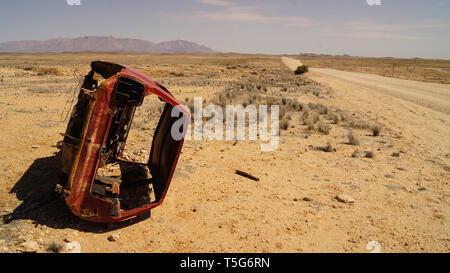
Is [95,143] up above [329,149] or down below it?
above

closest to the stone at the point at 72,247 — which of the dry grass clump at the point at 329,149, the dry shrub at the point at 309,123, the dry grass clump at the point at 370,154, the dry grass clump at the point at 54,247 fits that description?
the dry grass clump at the point at 54,247

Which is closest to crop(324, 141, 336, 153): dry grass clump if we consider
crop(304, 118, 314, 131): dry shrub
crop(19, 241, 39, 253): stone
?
crop(304, 118, 314, 131): dry shrub

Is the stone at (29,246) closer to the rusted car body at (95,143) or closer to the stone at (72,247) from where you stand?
the stone at (72,247)

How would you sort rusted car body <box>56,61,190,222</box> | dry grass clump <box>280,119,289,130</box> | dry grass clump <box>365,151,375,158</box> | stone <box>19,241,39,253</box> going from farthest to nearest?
dry grass clump <box>280,119,289,130</box>, dry grass clump <box>365,151,375,158</box>, rusted car body <box>56,61,190,222</box>, stone <box>19,241,39,253</box>

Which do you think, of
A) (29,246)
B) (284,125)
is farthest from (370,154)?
(29,246)

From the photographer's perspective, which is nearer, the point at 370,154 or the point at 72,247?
the point at 72,247

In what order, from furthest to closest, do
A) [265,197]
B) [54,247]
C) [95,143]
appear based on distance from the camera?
[265,197] → [95,143] → [54,247]

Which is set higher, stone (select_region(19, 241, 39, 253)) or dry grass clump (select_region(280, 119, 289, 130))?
dry grass clump (select_region(280, 119, 289, 130))

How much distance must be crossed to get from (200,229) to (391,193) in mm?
3945

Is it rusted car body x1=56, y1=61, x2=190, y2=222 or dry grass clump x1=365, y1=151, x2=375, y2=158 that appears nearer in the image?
rusted car body x1=56, y1=61, x2=190, y2=222

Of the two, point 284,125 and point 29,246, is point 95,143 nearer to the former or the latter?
point 29,246

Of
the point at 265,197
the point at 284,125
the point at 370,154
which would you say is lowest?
the point at 265,197

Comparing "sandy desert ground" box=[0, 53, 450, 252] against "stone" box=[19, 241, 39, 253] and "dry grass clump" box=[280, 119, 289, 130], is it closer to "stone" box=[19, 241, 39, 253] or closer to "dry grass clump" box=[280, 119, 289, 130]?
"stone" box=[19, 241, 39, 253]

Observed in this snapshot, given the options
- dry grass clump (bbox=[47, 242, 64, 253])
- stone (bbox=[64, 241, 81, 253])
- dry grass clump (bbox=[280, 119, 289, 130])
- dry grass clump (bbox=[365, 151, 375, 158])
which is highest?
dry grass clump (bbox=[280, 119, 289, 130])
